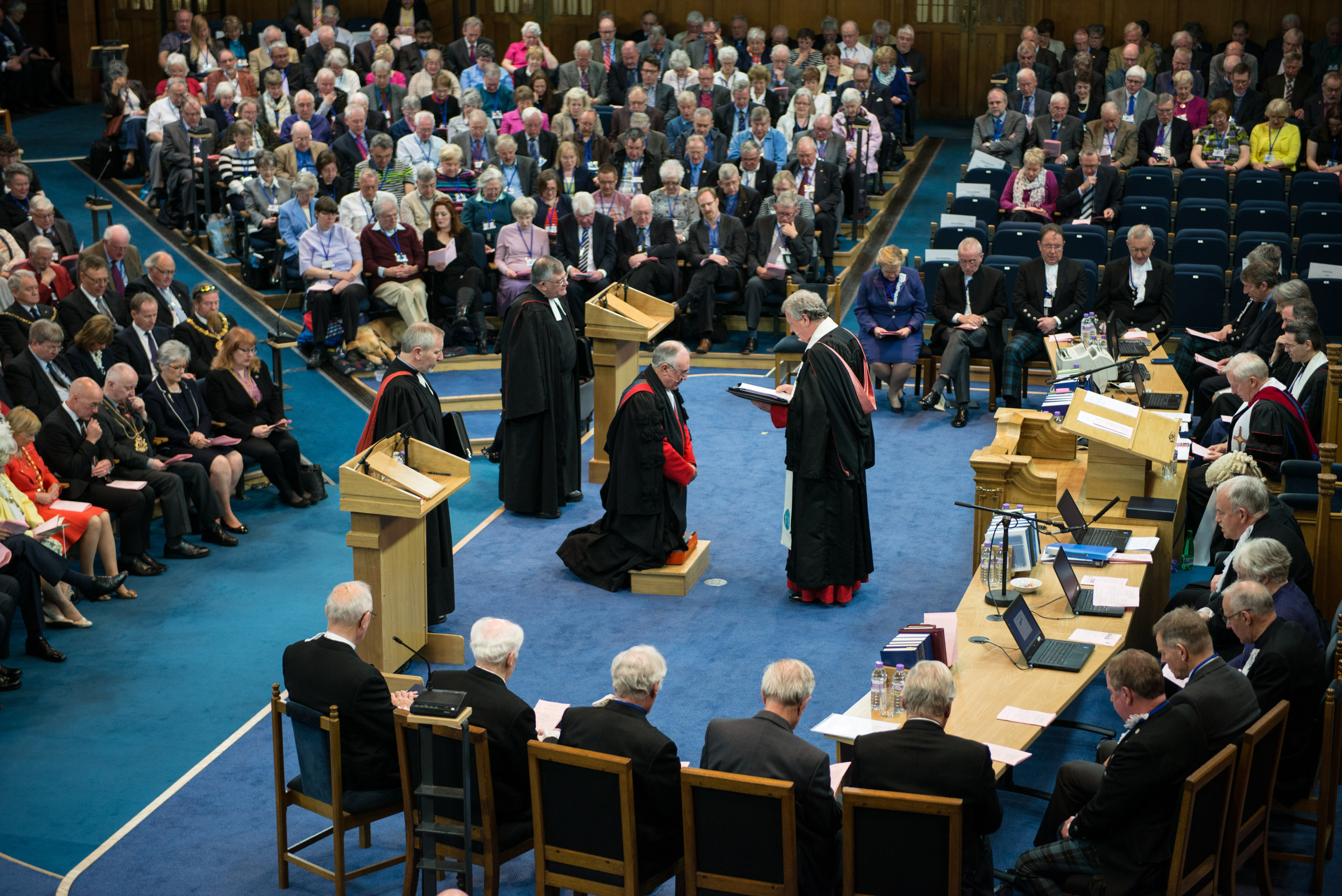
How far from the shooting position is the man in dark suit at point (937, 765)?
4371 mm

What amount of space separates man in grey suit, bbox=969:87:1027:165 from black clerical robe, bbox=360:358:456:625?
8722 millimetres

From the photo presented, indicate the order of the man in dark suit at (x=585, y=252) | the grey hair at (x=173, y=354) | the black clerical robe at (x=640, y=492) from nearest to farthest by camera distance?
the black clerical robe at (x=640, y=492) → the grey hair at (x=173, y=354) → the man in dark suit at (x=585, y=252)

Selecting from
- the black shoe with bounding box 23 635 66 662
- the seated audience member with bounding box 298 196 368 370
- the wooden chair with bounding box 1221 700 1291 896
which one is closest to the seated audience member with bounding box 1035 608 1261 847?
the wooden chair with bounding box 1221 700 1291 896

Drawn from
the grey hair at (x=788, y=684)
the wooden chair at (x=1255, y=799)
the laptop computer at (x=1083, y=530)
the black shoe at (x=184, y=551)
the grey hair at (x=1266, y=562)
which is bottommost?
the black shoe at (x=184, y=551)

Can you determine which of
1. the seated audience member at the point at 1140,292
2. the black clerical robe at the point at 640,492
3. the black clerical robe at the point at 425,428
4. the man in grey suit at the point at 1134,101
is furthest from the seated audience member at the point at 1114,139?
the black clerical robe at the point at 425,428

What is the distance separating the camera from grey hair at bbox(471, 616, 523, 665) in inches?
196

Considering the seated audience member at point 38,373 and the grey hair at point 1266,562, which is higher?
the seated audience member at point 38,373

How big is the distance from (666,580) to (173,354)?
3.44 m

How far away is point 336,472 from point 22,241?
10.4 ft

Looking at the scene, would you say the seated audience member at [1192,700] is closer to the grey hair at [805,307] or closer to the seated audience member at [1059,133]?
the grey hair at [805,307]

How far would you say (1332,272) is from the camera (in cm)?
1112

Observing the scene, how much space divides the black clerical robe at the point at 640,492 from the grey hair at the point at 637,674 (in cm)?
314

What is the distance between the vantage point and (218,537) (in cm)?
869

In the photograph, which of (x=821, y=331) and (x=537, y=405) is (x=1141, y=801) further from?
(x=537, y=405)
